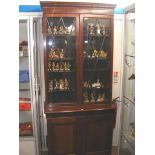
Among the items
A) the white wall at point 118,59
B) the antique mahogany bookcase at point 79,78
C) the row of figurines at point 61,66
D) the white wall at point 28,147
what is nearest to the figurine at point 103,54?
the antique mahogany bookcase at point 79,78

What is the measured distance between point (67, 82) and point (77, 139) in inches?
16.1

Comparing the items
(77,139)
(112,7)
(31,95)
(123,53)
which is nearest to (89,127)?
(77,139)

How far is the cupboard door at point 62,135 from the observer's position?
1.35 metres

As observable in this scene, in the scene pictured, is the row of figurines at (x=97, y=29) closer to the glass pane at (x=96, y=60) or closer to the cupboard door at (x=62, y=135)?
the glass pane at (x=96, y=60)

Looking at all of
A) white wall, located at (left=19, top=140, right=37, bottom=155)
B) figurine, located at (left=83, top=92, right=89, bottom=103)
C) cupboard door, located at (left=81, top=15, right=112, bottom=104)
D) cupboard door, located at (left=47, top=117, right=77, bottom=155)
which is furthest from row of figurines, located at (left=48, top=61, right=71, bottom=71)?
white wall, located at (left=19, top=140, right=37, bottom=155)

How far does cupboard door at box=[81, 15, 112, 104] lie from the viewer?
4.50 feet

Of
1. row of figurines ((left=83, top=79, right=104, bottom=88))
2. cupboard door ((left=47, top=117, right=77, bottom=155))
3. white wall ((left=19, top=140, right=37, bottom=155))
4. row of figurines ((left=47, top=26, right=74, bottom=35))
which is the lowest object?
white wall ((left=19, top=140, right=37, bottom=155))

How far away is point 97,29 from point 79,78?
367mm

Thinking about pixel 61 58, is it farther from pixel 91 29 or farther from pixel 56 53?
pixel 91 29

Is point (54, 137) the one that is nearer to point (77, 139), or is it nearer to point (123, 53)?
point (77, 139)

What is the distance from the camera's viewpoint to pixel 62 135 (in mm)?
1378

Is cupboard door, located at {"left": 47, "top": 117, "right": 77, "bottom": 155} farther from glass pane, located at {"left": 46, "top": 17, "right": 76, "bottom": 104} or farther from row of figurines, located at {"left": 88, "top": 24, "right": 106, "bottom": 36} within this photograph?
row of figurines, located at {"left": 88, "top": 24, "right": 106, "bottom": 36}

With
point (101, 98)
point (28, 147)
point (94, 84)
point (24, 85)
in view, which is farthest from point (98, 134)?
point (24, 85)

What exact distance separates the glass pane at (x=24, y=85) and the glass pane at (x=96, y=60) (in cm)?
40
